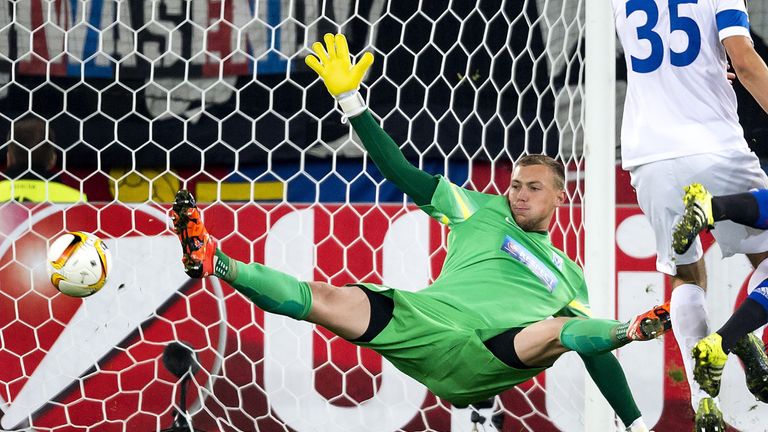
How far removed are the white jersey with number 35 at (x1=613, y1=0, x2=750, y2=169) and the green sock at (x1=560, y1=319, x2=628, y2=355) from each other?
16.9 inches

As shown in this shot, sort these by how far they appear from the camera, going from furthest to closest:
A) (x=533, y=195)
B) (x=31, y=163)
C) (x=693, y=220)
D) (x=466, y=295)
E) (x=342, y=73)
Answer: (x=31, y=163) < (x=533, y=195) < (x=466, y=295) < (x=342, y=73) < (x=693, y=220)

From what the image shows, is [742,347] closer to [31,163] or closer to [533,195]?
[533,195]

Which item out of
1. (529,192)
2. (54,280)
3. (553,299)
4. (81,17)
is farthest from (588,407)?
(81,17)

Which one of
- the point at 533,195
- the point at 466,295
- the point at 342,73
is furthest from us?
the point at 533,195

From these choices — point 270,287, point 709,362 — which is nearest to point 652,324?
point 709,362

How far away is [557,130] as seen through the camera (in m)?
4.04

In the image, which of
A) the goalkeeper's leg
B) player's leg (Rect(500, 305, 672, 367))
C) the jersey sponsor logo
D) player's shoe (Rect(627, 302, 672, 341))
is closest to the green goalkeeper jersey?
the jersey sponsor logo

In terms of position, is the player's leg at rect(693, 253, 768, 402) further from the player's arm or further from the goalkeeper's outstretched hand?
the goalkeeper's outstretched hand

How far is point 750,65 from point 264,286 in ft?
4.32

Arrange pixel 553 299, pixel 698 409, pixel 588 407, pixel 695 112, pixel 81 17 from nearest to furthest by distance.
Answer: pixel 698 409 < pixel 695 112 < pixel 553 299 < pixel 588 407 < pixel 81 17

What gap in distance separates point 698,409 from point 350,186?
1.62 meters

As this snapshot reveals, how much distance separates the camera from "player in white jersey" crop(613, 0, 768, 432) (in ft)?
9.43

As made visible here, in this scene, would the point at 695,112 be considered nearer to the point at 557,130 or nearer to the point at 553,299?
the point at 553,299

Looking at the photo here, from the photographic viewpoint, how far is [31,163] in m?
3.86
